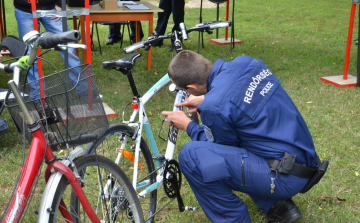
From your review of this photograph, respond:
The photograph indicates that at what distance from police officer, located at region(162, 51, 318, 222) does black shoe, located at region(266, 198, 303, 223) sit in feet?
0.99

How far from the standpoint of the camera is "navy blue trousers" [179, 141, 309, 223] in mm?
2188

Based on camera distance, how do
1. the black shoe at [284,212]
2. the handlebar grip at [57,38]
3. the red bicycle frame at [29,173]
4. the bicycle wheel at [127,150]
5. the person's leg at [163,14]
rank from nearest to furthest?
the handlebar grip at [57,38]
the red bicycle frame at [29,173]
the bicycle wheel at [127,150]
the black shoe at [284,212]
the person's leg at [163,14]

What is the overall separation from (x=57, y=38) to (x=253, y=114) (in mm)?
1165

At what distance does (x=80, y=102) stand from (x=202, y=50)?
19.5 feet

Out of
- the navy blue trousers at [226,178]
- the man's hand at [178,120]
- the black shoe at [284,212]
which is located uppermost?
the man's hand at [178,120]

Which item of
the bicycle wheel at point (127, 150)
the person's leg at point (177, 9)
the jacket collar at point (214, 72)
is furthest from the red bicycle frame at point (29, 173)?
the person's leg at point (177, 9)

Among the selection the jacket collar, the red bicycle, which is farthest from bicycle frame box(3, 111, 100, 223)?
the jacket collar

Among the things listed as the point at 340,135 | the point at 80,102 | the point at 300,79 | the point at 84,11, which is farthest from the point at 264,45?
the point at 80,102

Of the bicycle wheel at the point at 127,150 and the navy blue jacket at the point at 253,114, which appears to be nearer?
the navy blue jacket at the point at 253,114

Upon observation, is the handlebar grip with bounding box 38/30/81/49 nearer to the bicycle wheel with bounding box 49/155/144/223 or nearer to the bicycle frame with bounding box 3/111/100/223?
the bicycle frame with bounding box 3/111/100/223

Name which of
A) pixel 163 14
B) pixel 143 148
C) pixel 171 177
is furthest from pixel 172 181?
pixel 163 14

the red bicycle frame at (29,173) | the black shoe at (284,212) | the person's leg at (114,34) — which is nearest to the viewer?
the red bicycle frame at (29,173)

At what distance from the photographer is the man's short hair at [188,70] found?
2.29m

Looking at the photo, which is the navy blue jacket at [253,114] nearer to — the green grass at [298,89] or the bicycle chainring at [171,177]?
the bicycle chainring at [171,177]
